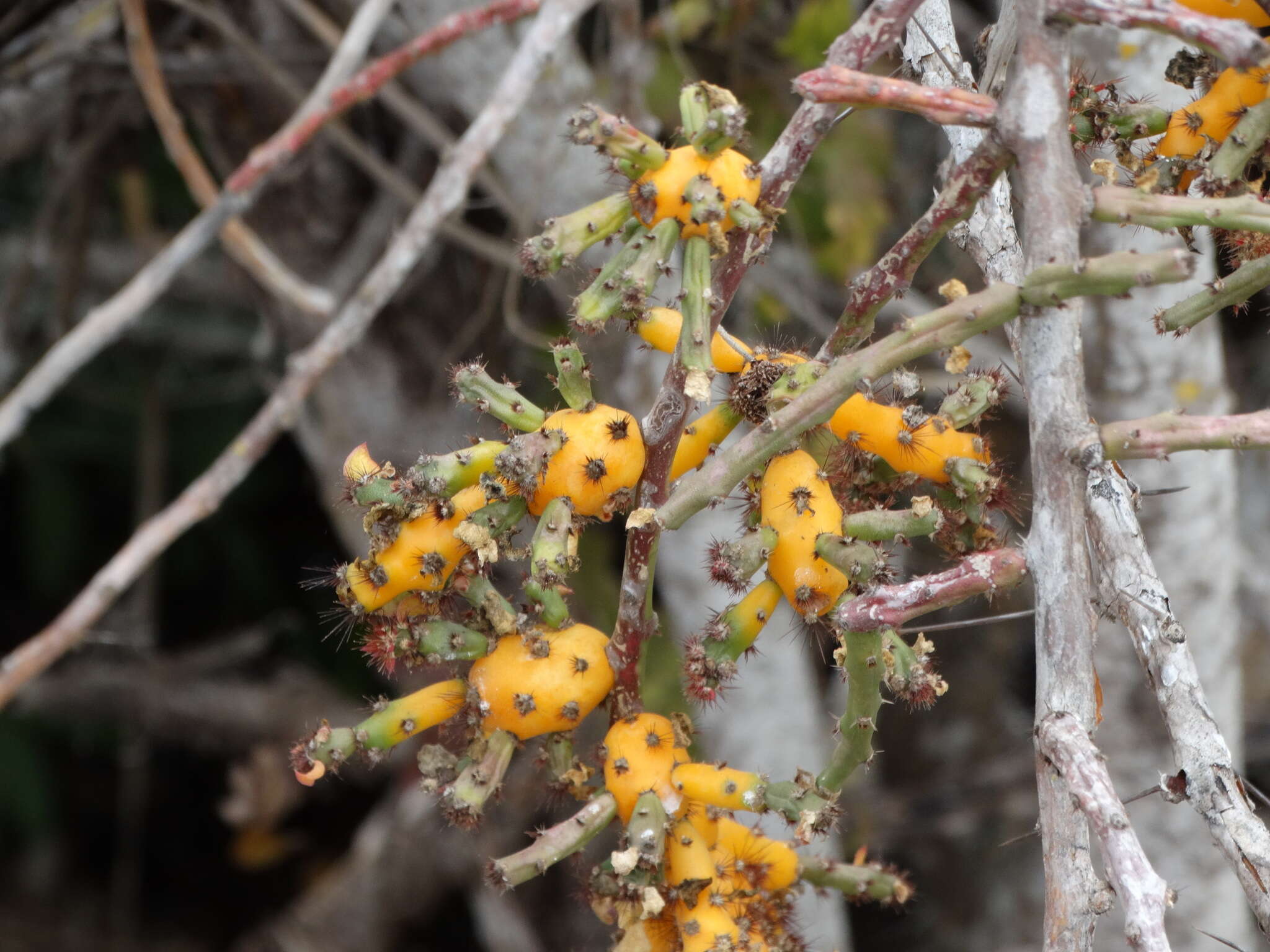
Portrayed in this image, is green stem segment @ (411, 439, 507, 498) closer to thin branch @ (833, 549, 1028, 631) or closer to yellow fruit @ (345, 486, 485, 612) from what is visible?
yellow fruit @ (345, 486, 485, 612)

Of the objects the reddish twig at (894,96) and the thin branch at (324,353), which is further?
the thin branch at (324,353)

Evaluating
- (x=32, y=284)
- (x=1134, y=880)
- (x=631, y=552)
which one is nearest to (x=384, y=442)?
(x=32, y=284)

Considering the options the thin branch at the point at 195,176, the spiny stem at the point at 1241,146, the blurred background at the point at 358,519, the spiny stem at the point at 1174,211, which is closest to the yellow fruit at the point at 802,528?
the spiny stem at the point at 1174,211

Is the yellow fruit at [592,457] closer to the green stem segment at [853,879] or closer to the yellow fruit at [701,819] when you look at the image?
the yellow fruit at [701,819]

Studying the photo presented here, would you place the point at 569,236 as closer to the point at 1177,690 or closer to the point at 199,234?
the point at 1177,690

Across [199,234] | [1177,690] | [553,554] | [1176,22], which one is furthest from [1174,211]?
[199,234]
